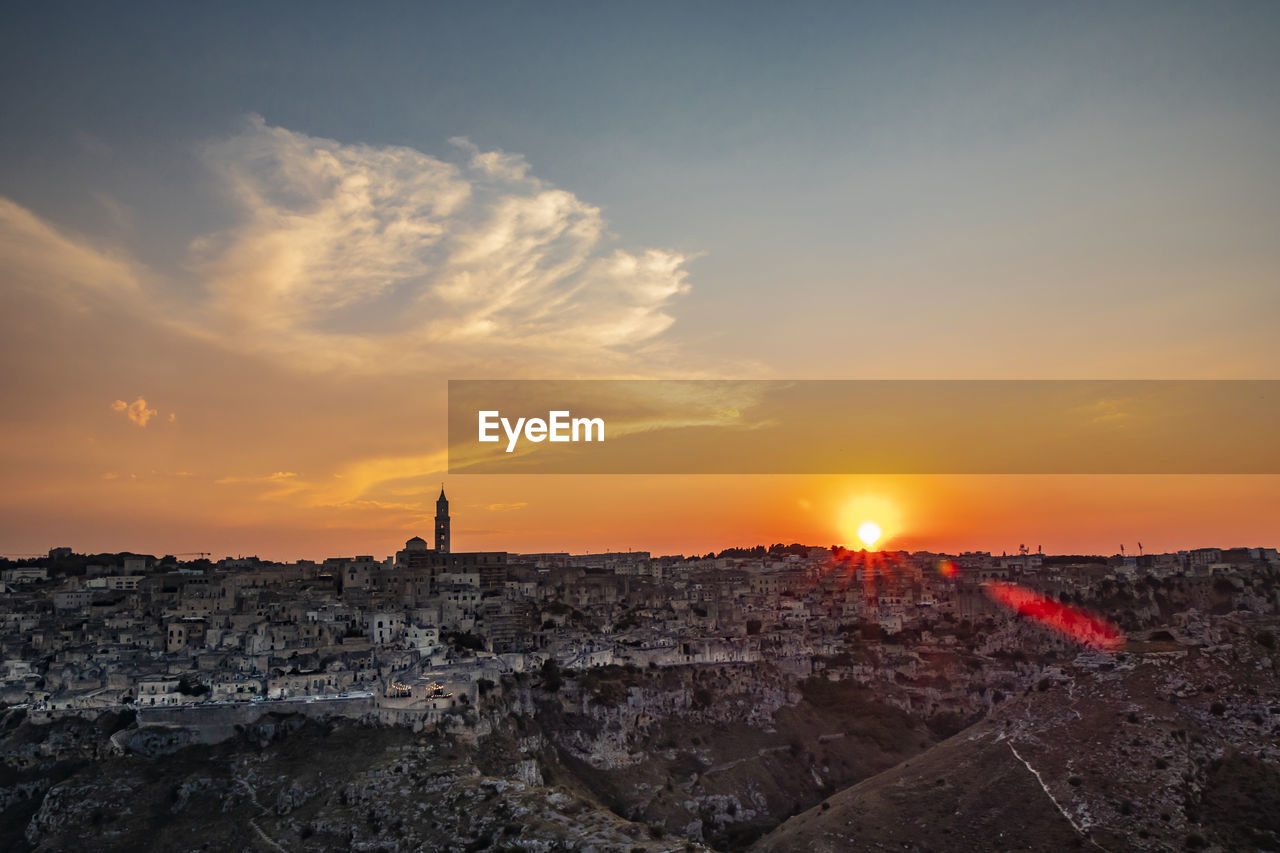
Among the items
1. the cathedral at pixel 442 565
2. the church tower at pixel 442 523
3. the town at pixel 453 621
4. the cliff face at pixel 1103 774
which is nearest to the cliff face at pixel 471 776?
the town at pixel 453 621

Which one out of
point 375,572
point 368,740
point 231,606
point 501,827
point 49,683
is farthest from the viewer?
point 375,572

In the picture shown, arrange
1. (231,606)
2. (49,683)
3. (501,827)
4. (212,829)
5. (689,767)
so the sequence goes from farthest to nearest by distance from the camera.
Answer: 1. (231,606)
2. (689,767)
3. (49,683)
4. (212,829)
5. (501,827)

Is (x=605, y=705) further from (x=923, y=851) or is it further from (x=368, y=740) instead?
(x=923, y=851)

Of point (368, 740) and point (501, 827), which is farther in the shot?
point (368, 740)

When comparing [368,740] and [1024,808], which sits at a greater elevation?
[368,740]

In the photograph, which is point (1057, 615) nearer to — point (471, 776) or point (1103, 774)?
point (1103, 774)

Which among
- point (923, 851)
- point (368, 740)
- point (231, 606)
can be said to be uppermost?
point (231, 606)

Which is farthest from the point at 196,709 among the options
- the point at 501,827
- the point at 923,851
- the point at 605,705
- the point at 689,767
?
the point at 923,851

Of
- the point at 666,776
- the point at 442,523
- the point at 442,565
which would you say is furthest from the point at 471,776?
the point at 442,523
